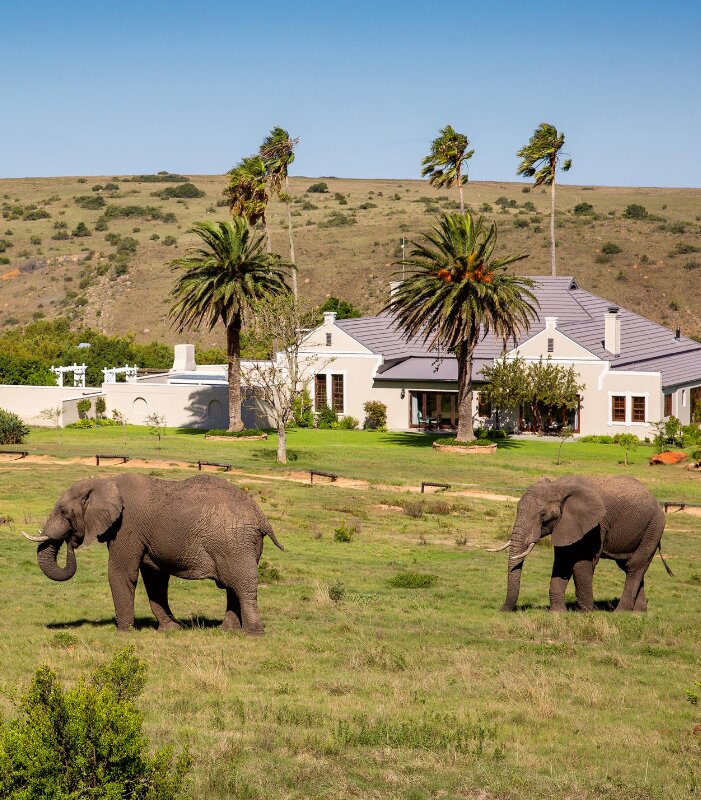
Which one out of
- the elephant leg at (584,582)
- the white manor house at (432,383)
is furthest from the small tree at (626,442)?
the elephant leg at (584,582)

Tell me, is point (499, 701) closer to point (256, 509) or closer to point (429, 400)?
point (256, 509)

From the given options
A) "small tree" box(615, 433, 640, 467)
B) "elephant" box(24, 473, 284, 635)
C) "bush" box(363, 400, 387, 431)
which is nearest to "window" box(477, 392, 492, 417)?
"bush" box(363, 400, 387, 431)

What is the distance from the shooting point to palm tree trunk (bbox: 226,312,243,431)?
5872cm

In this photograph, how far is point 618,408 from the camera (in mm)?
60281

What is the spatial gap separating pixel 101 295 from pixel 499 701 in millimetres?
114905

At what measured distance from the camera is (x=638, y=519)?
2052 centimetres

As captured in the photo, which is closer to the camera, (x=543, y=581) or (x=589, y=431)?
(x=543, y=581)

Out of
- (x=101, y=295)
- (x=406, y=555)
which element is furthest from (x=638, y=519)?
(x=101, y=295)

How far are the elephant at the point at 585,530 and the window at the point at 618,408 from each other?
130ft

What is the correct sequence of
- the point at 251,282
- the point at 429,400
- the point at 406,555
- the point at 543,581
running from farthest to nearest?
the point at 429,400
the point at 251,282
the point at 406,555
the point at 543,581

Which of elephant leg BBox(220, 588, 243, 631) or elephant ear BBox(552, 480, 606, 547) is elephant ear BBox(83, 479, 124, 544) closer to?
elephant leg BBox(220, 588, 243, 631)

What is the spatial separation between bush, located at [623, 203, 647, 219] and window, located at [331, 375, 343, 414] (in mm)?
88700

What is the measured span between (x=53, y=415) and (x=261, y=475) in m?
22.1

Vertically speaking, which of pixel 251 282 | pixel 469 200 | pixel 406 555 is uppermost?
pixel 469 200
